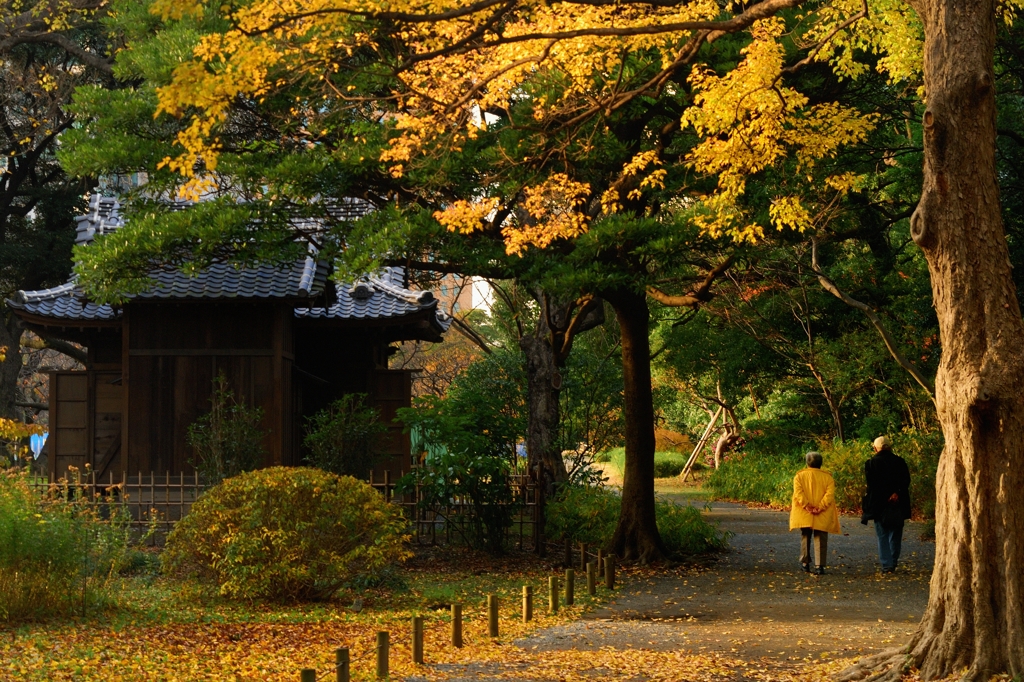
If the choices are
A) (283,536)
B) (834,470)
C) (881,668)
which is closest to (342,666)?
(881,668)

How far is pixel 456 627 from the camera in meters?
9.74

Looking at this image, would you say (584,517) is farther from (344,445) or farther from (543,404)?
(344,445)

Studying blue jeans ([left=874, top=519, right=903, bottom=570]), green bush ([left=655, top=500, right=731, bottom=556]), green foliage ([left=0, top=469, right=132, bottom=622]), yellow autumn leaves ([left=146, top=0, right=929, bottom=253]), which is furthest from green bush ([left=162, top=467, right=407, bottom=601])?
blue jeans ([left=874, top=519, right=903, bottom=570])

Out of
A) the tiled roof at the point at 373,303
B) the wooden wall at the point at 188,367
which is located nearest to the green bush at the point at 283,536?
the wooden wall at the point at 188,367

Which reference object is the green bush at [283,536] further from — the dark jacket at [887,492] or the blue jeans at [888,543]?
the blue jeans at [888,543]

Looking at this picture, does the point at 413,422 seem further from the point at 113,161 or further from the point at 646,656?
the point at 646,656

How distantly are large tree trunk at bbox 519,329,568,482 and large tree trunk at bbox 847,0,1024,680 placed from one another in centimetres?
1258

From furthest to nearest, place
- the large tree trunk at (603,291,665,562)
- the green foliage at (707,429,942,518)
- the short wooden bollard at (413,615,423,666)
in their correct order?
1. the green foliage at (707,429,942,518)
2. the large tree trunk at (603,291,665,562)
3. the short wooden bollard at (413,615,423,666)

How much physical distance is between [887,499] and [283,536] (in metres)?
8.38

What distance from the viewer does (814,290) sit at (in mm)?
26766

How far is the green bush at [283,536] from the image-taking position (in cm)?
1159

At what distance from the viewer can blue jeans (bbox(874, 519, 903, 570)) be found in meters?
15.3

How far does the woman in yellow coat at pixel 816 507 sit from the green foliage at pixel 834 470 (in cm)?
630

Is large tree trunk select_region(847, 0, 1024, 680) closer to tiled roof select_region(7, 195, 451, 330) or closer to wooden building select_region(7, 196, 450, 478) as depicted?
tiled roof select_region(7, 195, 451, 330)
